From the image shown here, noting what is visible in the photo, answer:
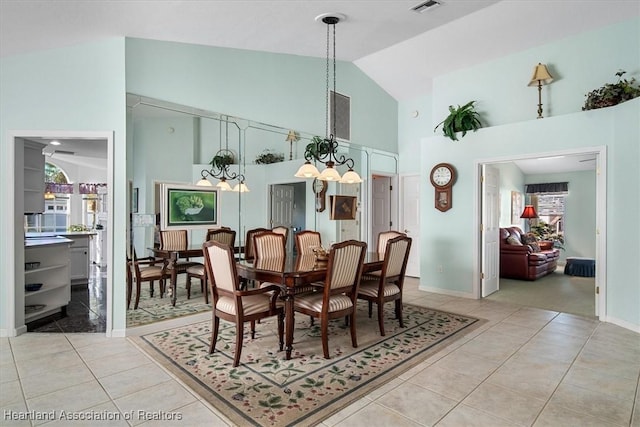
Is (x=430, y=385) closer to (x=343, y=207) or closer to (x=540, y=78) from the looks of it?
(x=343, y=207)

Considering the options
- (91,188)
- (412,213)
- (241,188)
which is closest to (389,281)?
(241,188)

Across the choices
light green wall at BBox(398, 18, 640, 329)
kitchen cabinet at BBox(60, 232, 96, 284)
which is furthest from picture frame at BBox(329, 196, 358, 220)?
kitchen cabinet at BBox(60, 232, 96, 284)

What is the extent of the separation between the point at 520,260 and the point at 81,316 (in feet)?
22.7

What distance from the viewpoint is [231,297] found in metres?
2.92

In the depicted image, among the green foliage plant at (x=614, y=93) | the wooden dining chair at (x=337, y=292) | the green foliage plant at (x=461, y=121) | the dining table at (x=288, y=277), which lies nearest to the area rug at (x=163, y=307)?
the dining table at (x=288, y=277)

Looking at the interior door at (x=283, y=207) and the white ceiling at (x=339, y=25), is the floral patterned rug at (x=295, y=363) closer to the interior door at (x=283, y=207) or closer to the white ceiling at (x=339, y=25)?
the interior door at (x=283, y=207)

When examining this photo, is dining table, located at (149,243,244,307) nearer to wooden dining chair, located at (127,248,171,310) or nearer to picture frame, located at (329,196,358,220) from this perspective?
wooden dining chair, located at (127,248,171,310)

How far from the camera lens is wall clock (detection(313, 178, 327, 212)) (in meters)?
5.42

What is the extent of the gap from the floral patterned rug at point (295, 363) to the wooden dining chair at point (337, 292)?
0.24 m

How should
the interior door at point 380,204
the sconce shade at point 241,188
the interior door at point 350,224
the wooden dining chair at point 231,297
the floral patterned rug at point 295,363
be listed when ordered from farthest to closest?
1. the interior door at point 380,204
2. the interior door at point 350,224
3. the sconce shade at point 241,188
4. the wooden dining chair at point 231,297
5. the floral patterned rug at point 295,363

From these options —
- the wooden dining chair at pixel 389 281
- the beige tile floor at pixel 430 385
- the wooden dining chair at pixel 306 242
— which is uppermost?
the wooden dining chair at pixel 306 242

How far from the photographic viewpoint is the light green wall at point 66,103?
3.41 meters

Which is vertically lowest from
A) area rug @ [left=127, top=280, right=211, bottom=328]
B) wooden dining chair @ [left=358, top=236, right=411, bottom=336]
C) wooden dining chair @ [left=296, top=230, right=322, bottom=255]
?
area rug @ [left=127, top=280, right=211, bottom=328]

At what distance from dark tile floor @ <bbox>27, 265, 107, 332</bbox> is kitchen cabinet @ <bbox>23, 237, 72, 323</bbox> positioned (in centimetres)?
13
